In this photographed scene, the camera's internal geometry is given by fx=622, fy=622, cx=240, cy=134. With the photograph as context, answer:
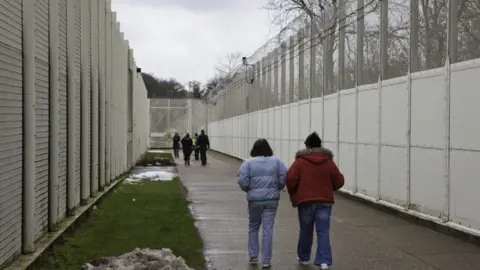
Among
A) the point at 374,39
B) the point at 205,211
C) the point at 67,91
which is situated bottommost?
the point at 205,211

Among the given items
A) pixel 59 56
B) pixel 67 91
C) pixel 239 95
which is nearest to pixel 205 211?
pixel 67 91

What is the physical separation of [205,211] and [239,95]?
27059 mm

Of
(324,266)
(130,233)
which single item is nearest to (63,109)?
(130,233)

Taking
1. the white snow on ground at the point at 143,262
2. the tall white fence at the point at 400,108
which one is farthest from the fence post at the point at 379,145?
the white snow on ground at the point at 143,262

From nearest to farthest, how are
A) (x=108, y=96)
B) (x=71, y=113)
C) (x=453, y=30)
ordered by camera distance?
1. (x=453, y=30)
2. (x=71, y=113)
3. (x=108, y=96)

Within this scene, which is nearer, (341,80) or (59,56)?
(59,56)

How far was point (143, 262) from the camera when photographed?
6.15 metres

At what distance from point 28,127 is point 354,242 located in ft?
15.7

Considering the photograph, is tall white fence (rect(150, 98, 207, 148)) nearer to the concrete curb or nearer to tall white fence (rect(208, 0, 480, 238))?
tall white fence (rect(208, 0, 480, 238))

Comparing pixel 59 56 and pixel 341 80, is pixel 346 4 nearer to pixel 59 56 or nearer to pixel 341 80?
pixel 341 80

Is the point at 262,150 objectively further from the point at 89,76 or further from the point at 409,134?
the point at 89,76

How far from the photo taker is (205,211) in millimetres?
12727

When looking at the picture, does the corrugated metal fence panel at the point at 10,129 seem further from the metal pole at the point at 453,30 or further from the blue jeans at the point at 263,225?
the metal pole at the point at 453,30

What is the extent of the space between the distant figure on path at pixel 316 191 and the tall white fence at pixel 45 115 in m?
3.02
